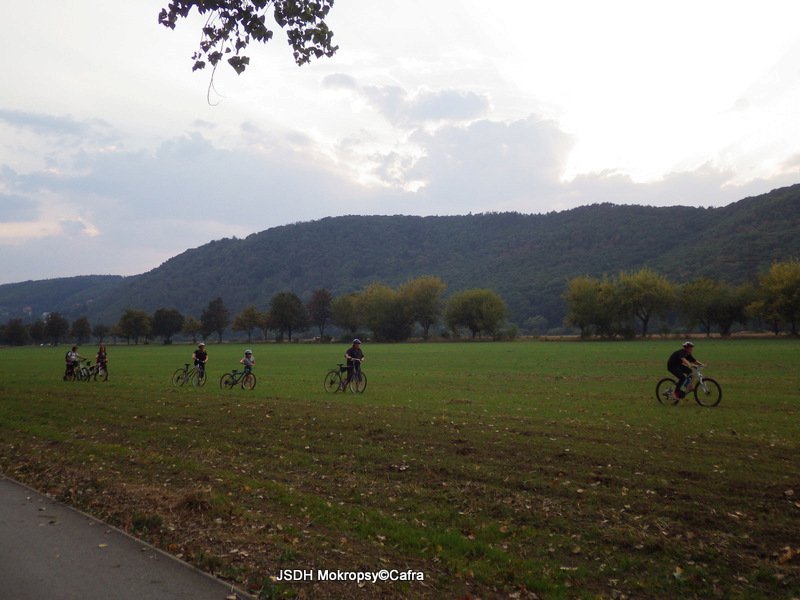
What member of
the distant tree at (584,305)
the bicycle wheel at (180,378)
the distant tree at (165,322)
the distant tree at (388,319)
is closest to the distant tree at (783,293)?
the distant tree at (584,305)

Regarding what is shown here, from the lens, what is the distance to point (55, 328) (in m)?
156

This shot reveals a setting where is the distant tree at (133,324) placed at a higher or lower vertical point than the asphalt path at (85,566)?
higher

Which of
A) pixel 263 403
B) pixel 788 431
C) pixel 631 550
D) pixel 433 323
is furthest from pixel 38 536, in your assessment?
pixel 433 323

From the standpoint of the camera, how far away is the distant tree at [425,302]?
395 ft

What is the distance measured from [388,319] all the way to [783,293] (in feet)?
213

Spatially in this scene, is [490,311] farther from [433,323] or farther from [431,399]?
[431,399]

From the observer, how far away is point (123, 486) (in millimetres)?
9305

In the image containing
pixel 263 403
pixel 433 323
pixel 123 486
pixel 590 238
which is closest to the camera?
pixel 123 486

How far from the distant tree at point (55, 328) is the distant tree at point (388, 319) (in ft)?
278

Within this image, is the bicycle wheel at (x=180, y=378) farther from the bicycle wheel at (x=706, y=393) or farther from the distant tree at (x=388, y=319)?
the distant tree at (x=388, y=319)

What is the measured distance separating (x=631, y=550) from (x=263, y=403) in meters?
13.8

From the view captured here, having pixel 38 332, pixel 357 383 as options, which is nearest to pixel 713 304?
pixel 357 383

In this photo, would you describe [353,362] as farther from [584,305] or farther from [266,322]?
[266,322]

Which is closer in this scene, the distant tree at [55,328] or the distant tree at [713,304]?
the distant tree at [713,304]
